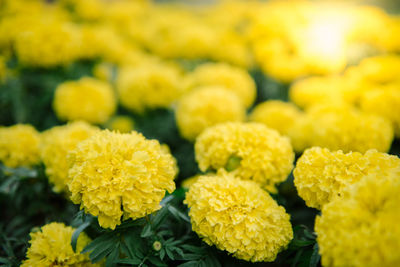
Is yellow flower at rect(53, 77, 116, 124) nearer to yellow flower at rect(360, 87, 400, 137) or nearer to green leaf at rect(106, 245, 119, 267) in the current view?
green leaf at rect(106, 245, 119, 267)

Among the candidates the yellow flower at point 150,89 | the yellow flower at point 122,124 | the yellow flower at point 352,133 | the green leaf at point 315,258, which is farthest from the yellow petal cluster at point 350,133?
the yellow flower at point 122,124

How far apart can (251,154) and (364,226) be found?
730 mm

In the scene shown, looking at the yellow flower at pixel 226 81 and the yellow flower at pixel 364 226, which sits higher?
the yellow flower at pixel 364 226

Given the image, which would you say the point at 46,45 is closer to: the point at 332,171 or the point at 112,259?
the point at 112,259

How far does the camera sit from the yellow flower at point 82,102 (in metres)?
2.58

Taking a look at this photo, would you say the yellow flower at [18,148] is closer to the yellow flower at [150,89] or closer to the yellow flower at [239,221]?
the yellow flower at [150,89]

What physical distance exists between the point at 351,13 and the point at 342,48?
143cm

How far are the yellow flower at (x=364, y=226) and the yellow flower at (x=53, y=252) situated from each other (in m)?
1.21

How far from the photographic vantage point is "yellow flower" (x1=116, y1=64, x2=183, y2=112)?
8.93ft

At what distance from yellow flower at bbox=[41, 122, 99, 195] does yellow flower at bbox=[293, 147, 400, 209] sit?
141cm

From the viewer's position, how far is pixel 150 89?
2711 millimetres

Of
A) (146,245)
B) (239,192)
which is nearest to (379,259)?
(239,192)

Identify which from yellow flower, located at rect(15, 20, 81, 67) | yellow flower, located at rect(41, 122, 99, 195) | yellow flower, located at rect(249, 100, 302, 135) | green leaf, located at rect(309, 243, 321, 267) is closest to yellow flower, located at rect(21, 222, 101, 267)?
yellow flower, located at rect(41, 122, 99, 195)

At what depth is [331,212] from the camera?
1.10 m
